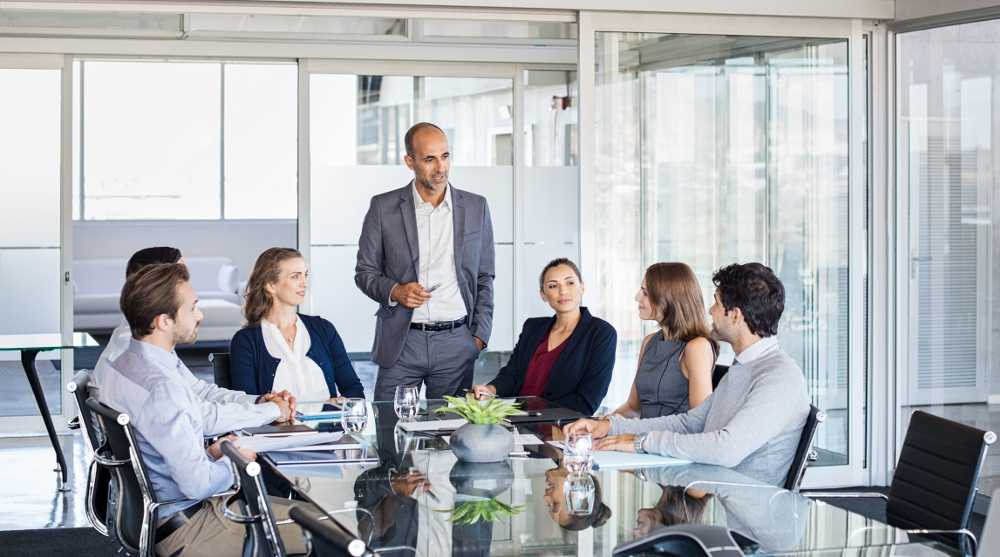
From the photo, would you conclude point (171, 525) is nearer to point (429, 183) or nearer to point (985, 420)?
point (429, 183)

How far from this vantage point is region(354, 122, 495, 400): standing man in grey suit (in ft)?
12.6

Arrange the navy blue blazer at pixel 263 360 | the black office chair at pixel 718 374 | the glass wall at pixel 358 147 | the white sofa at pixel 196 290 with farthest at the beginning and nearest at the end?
the white sofa at pixel 196 290, the glass wall at pixel 358 147, the navy blue blazer at pixel 263 360, the black office chair at pixel 718 374

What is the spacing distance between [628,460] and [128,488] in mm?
1324

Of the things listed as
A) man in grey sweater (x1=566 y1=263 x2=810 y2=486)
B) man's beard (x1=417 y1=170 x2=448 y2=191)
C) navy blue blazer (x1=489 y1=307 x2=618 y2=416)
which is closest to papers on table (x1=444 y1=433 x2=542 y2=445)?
man in grey sweater (x1=566 y1=263 x2=810 y2=486)

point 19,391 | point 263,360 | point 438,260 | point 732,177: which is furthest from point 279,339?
point 19,391

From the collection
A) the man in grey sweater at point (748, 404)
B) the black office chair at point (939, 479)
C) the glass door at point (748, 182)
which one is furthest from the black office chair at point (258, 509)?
the glass door at point (748, 182)

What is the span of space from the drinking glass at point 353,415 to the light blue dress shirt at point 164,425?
12.8 inches

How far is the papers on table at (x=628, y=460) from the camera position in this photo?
2.36 metres

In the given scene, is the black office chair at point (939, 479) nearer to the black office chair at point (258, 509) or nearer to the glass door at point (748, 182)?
the black office chair at point (258, 509)

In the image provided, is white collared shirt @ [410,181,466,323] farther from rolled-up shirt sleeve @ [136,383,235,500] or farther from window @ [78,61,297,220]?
window @ [78,61,297,220]

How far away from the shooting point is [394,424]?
117 inches

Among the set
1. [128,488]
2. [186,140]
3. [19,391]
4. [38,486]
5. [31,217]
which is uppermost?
[186,140]

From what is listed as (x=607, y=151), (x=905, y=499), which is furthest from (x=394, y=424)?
(x=607, y=151)

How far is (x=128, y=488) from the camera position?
257 centimetres
